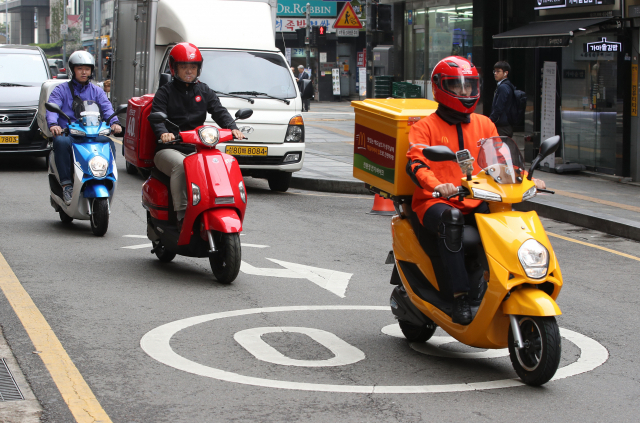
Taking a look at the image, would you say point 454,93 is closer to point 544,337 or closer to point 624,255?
point 544,337

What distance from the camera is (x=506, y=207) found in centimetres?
479

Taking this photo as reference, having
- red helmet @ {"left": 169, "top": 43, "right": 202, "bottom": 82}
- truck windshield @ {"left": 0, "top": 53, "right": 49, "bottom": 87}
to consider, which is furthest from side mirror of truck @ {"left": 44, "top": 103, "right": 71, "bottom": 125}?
truck windshield @ {"left": 0, "top": 53, "right": 49, "bottom": 87}

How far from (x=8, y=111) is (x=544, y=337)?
42.4 ft

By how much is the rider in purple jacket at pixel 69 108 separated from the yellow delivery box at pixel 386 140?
397 centimetres

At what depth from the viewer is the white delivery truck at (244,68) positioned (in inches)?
513

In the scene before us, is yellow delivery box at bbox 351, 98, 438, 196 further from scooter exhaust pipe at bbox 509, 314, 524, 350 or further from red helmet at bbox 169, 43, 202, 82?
red helmet at bbox 169, 43, 202, 82

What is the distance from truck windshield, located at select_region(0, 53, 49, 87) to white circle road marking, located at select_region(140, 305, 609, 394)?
11549 millimetres

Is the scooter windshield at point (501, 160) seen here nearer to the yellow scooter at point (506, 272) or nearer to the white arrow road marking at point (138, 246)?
the yellow scooter at point (506, 272)

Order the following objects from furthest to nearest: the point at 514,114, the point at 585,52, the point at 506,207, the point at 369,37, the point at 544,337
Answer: the point at 369,37
the point at 585,52
the point at 514,114
the point at 506,207
the point at 544,337

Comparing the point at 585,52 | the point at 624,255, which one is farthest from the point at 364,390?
the point at 585,52

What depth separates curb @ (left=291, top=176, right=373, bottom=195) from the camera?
45.5ft

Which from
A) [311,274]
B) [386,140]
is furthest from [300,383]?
[311,274]

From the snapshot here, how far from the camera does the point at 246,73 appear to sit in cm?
1334

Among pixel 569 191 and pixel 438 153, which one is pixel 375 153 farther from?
pixel 569 191
